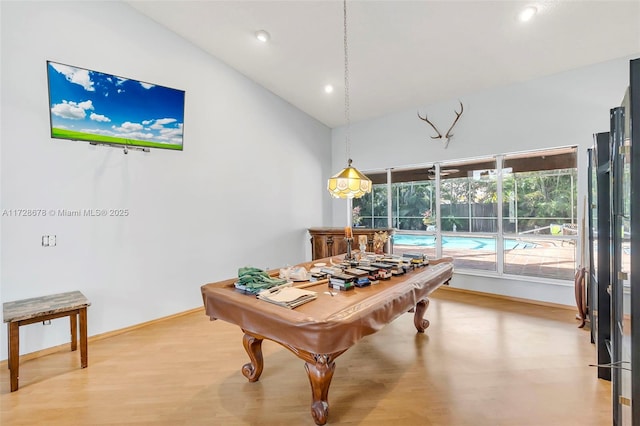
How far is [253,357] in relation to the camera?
2354 mm

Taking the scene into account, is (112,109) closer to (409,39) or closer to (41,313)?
(41,313)

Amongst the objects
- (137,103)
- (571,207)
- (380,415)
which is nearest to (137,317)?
(137,103)

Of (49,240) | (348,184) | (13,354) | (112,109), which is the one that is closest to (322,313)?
(348,184)

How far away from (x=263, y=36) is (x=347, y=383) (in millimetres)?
3942

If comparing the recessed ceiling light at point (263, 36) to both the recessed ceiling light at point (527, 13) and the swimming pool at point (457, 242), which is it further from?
the swimming pool at point (457, 242)

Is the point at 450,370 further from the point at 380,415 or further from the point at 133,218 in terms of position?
the point at 133,218

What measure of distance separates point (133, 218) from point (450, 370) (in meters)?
3.79

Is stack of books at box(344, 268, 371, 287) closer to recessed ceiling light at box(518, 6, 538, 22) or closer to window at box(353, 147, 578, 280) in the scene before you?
recessed ceiling light at box(518, 6, 538, 22)

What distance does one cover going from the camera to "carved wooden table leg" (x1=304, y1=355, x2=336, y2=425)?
1809 mm

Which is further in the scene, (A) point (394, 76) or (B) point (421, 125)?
(B) point (421, 125)

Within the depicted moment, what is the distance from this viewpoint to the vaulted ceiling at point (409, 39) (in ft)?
9.82

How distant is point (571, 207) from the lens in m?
3.98

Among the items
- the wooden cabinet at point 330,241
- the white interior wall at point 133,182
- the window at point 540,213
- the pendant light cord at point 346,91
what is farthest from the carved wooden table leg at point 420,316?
the white interior wall at point 133,182

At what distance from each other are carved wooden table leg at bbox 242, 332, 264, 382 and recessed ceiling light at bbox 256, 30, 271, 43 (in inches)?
136
